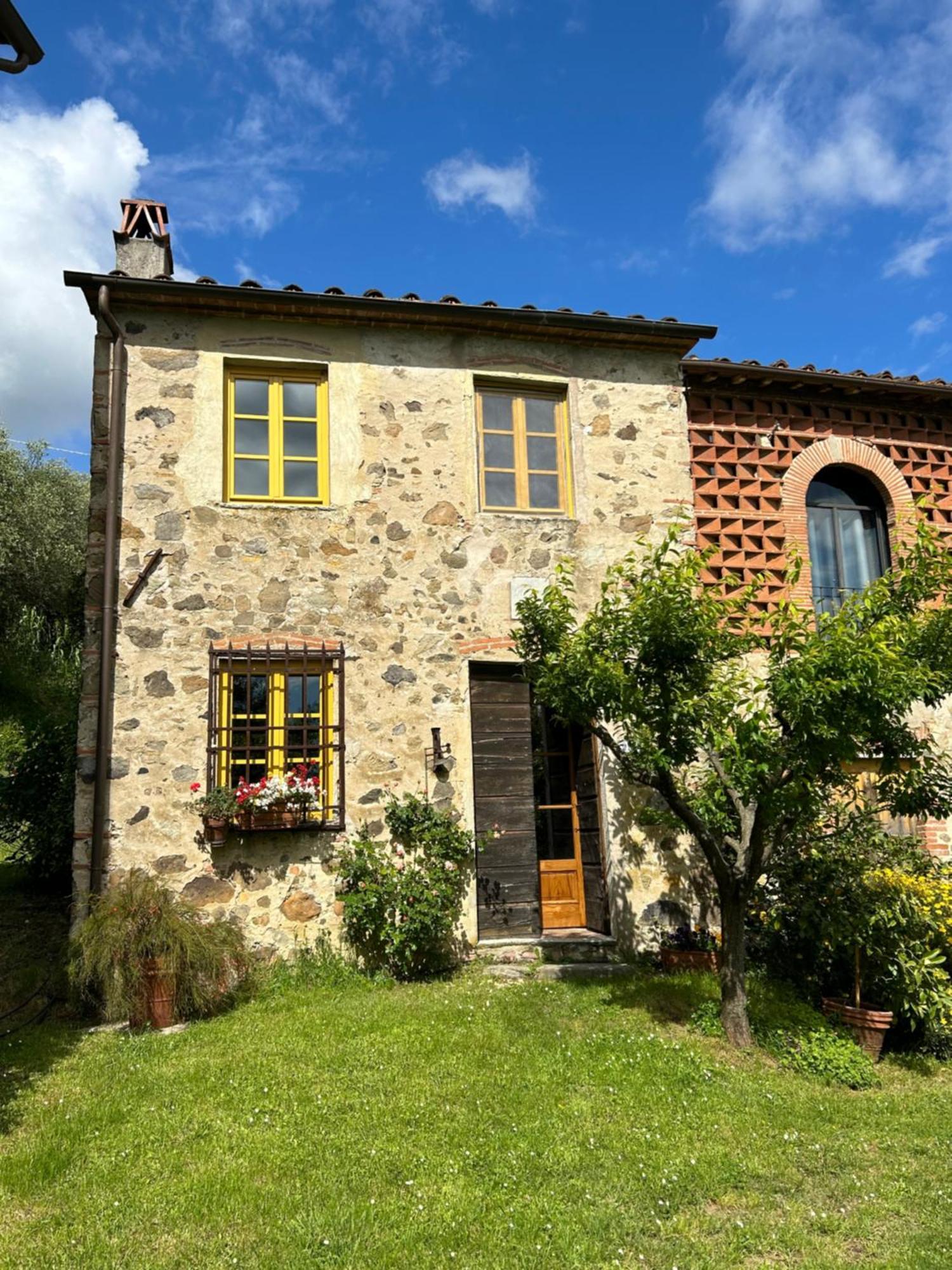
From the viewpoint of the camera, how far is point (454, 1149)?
4.19 m

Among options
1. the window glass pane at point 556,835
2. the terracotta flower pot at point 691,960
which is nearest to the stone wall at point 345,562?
the terracotta flower pot at point 691,960

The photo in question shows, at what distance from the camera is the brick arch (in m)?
9.29

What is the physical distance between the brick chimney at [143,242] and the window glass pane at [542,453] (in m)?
3.68

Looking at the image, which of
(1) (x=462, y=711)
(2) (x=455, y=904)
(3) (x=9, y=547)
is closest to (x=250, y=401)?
(1) (x=462, y=711)

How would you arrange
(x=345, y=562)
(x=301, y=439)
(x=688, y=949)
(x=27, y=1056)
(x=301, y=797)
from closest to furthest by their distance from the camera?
(x=27, y=1056), (x=301, y=797), (x=688, y=949), (x=345, y=562), (x=301, y=439)

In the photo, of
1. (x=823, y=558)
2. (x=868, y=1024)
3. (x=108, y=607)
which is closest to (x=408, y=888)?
(x=108, y=607)

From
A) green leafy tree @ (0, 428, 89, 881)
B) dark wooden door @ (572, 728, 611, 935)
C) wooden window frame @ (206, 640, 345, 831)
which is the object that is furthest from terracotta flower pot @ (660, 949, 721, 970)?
green leafy tree @ (0, 428, 89, 881)

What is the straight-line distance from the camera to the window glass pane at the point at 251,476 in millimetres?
7895

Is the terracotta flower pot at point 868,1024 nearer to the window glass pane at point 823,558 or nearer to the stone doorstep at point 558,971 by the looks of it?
the stone doorstep at point 558,971

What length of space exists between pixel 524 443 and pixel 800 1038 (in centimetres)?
558

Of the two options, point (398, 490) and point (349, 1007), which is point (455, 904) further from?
point (398, 490)

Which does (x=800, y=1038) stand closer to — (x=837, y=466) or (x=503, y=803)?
(x=503, y=803)

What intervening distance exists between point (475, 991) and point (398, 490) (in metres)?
4.34

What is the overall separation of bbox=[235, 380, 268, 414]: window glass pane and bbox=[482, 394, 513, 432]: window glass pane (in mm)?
2083
